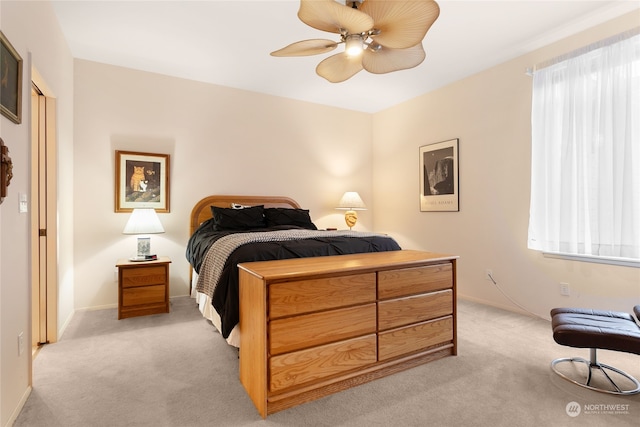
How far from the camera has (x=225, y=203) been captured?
14.2 feet

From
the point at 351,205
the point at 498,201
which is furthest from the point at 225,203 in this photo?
the point at 498,201

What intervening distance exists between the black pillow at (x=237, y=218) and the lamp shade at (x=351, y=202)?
1517mm

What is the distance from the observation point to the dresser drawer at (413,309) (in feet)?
6.97

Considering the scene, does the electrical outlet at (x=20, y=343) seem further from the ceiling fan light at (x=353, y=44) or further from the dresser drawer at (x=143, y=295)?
the ceiling fan light at (x=353, y=44)

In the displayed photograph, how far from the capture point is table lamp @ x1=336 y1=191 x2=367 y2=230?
5039 millimetres

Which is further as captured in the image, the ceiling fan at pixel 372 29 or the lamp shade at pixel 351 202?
the lamp shade at pixel 351 202

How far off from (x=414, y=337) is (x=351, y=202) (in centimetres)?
299

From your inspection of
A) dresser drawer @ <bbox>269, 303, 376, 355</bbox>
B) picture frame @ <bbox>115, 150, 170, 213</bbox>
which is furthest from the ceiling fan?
picture frame @ <bbox>115, 150, 170, 213</bbox>

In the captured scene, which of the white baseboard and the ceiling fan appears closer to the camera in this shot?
the white baseboard

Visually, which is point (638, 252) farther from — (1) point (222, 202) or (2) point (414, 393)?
(1) point (222, 202)

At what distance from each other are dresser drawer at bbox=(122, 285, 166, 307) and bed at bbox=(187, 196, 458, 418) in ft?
4.62

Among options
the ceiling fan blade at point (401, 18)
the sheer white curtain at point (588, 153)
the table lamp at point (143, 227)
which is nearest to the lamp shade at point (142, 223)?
the table lamp at point (143, 227)

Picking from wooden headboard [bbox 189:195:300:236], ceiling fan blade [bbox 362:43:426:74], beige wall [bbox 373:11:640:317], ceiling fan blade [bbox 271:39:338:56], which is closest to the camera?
ceiling fan blade [bbox 271:39:338:56]

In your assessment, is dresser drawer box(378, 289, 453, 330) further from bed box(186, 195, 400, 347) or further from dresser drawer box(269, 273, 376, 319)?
bed box(186, 195, 400, 347)
